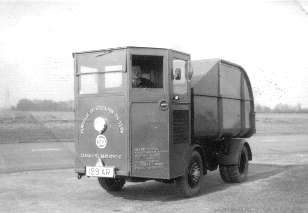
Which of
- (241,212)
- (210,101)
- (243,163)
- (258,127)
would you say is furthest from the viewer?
(258,127)

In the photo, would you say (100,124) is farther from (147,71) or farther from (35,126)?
(35,126)

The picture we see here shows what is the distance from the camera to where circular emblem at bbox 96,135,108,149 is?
8.68m

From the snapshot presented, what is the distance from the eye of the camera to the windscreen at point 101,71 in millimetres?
8562

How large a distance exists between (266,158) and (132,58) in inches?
406

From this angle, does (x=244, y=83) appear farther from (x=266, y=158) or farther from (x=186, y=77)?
(x=266, y=158)

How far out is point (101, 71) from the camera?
28.9 ft

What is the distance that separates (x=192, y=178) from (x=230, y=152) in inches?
84.6

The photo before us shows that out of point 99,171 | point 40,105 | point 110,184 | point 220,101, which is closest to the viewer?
point 99,171

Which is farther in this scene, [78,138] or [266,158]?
[266,158]

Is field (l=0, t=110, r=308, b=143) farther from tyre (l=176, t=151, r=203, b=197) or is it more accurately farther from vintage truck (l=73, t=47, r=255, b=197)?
tyre (l=176, t=151, r=203, b=197)

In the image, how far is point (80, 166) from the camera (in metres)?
8.95

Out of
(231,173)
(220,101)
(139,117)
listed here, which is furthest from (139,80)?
(231,173)

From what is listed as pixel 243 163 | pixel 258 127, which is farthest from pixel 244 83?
pixel 258 127

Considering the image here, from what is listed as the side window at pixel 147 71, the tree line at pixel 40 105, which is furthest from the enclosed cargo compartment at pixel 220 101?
the tree line at pixel 40 105
